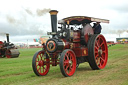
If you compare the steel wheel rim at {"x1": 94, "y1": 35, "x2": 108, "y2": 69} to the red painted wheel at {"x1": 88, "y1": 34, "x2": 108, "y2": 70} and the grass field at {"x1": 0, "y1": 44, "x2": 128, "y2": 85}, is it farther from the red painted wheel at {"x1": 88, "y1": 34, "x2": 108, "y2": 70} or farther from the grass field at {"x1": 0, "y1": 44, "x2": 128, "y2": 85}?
the grass field at {"x1": 0, "y1": 44, "x2": 128, "y2": 85}

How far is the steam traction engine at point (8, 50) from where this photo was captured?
17142mm

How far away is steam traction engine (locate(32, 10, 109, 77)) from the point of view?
628 cm

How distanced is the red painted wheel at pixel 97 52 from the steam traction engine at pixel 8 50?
35.5ft

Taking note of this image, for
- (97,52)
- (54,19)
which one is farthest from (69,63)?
(97,52)

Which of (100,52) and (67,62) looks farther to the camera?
(100,52)

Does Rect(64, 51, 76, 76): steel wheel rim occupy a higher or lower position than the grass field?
higher

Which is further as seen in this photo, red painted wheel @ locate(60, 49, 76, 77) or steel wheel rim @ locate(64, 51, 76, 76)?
steel wheel rim @ locate(64, 51, 76, 76)

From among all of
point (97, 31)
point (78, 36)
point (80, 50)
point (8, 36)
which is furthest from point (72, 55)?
point (8, 36)

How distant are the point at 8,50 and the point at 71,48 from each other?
40.4ft

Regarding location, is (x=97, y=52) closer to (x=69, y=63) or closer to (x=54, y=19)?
(x=69, y=63)

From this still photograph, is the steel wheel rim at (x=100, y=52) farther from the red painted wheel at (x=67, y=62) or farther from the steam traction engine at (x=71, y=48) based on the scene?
the red painted wheel at (x=67, y=62)

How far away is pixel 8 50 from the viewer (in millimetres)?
17922

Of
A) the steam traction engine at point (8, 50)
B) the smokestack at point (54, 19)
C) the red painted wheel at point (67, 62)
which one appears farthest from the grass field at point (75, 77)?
the steam traction engine at point (8, 50)

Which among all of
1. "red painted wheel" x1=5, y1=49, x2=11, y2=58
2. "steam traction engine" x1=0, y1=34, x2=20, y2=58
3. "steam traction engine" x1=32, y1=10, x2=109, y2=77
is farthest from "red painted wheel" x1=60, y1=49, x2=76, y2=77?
"red painted wheel" x1=5, y1=49, x2=11, y2=58
